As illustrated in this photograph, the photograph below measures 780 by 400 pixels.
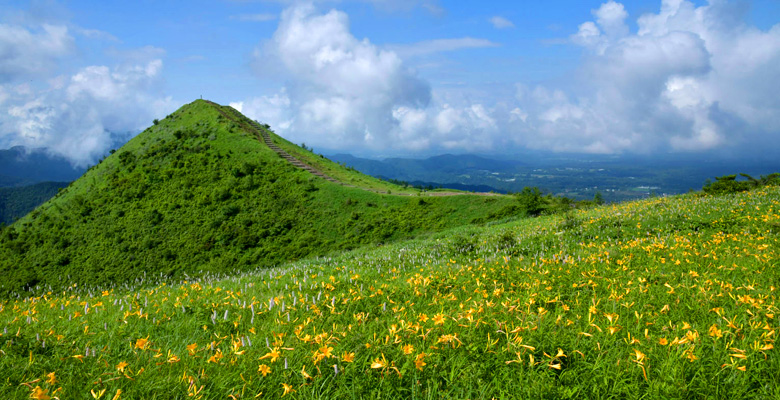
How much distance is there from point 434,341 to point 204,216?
159 feet

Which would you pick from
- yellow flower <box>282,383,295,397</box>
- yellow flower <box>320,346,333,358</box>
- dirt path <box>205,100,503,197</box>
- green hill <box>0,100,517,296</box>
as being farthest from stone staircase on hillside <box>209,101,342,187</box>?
yellow flower <box>282,383,295,397</box>

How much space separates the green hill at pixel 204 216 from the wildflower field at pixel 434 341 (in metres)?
27.5

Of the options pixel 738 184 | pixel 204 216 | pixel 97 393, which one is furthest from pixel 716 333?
pixel 204 216

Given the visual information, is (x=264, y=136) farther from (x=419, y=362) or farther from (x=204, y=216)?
(x=419, y=362)

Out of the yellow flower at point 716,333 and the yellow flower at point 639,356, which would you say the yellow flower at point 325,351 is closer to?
the yellow flower at point 639,356

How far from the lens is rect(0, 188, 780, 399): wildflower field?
249 cm

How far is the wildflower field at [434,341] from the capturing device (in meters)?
2.49

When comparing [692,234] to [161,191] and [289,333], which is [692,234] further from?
[161,191]

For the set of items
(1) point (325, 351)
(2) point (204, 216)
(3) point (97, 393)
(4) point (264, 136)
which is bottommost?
(2) point (204, 216)

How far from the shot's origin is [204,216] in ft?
147

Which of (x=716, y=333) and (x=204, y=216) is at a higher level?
(x=716, y=333)

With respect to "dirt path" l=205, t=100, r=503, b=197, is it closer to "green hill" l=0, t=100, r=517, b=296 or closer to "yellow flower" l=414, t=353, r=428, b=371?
"green hill" l=0, t=100, r=517, b=296

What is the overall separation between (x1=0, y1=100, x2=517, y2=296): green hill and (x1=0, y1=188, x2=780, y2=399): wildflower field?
27474 mm

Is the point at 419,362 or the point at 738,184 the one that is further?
the point at 738,184
